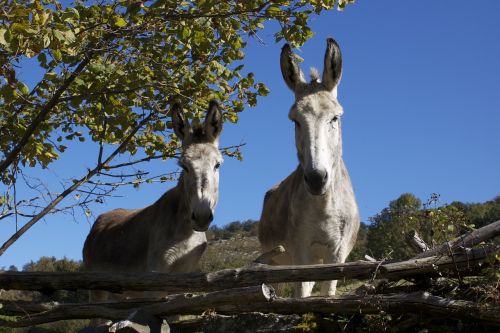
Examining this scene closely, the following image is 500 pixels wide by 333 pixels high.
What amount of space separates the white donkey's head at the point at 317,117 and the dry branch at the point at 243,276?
31.5 inches

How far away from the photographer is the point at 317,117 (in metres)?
6.14

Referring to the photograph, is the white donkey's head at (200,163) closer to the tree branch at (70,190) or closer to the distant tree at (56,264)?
the tree branch at (70,190)

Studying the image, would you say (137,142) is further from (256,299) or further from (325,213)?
(256,299)

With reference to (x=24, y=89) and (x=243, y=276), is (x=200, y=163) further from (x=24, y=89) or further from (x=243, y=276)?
(x=24, y=89)

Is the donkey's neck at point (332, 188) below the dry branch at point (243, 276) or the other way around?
the other way around

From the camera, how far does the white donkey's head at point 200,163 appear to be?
6.56 m

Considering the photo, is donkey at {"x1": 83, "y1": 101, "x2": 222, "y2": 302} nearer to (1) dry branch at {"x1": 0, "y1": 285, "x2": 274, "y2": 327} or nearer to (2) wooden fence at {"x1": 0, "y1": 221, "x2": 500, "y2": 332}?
(2) wooden fence at {"x1": 0, "y1": 221, "x2": 500, "y2": 332}

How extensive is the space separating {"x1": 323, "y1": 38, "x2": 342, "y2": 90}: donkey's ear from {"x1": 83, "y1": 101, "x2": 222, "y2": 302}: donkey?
1531 mm

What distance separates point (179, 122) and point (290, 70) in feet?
5.72

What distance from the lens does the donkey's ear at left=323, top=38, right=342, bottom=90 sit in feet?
21.9

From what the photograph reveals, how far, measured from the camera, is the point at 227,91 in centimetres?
853

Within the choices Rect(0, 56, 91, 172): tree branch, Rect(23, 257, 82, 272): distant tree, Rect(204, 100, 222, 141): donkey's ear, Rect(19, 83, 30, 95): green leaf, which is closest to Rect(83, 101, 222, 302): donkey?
Rect(204, 100, 222, 141): donkey's ear

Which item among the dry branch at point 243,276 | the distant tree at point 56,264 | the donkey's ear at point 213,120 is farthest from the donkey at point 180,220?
the distant tree at point 56,264

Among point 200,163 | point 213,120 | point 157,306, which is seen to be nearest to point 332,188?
point 200,163
